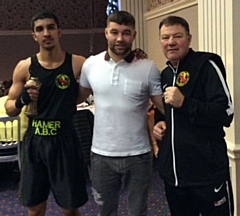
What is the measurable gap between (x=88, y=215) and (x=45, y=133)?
118 centimetres

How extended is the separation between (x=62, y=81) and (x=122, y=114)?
42 centimetres

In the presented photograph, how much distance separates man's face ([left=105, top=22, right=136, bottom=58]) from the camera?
189 centimetres

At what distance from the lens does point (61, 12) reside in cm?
672

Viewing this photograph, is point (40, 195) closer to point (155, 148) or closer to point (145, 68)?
point (155, 148)

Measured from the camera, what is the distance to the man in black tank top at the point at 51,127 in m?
2.11

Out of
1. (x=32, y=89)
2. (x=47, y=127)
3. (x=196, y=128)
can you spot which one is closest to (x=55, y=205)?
(x=47, y=127)

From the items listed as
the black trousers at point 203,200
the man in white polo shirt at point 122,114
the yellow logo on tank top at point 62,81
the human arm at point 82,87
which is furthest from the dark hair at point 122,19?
the black trousers at point 203,200

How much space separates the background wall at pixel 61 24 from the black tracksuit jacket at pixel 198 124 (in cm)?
528

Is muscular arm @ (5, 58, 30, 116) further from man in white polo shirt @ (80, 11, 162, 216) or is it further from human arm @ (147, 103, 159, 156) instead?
human arm @ (147, 103, 159, 156)

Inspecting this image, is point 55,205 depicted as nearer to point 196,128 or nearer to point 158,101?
point 158,101

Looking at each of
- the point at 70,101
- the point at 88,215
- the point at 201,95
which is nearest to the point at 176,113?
the point at 201,95

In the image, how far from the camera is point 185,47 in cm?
173

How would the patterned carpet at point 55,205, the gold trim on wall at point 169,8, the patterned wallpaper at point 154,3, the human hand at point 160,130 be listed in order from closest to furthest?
the human hand at point 160,130 → the patterned carpet at point 55,205 → the gold trim on wall at point 169,8 → the patterned wallpaper at point 154,3

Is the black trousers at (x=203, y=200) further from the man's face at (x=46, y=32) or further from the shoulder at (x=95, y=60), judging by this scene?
the man's face at (x=46, y=32)
